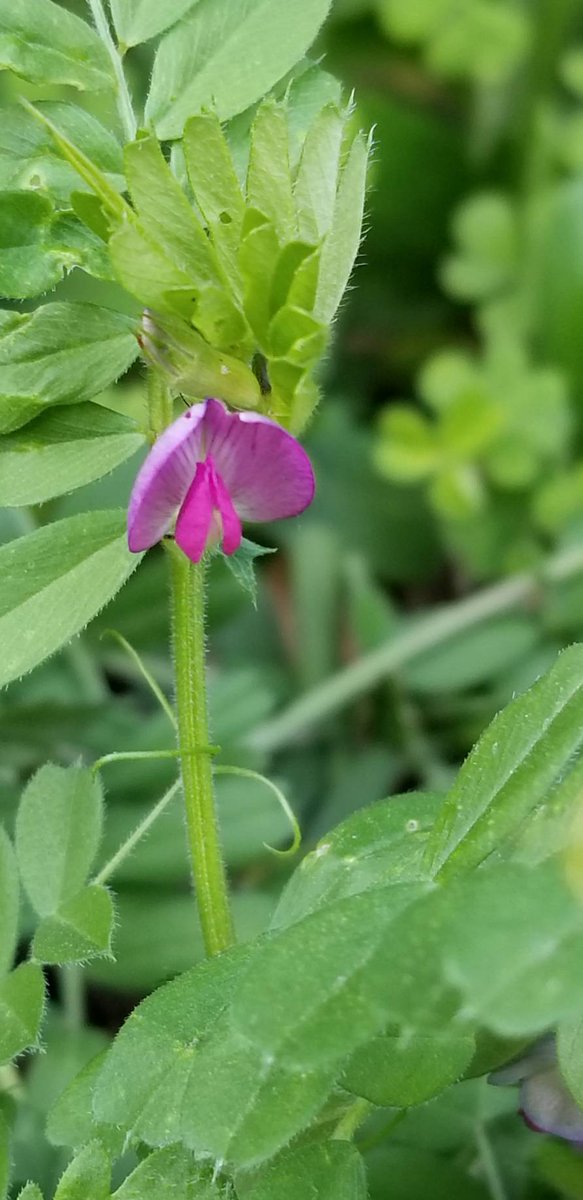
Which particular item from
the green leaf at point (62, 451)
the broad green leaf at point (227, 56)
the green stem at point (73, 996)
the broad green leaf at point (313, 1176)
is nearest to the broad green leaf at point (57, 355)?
the green leaf at point (62, 451)

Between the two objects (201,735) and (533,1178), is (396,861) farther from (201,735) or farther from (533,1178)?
(533,1178)

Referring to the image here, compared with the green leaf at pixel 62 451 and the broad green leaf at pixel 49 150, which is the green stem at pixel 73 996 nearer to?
the green leaf at pixel 62 451

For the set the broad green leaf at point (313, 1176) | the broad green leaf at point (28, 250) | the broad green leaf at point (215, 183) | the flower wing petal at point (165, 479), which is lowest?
the broad green leaf at point (313, 1176)

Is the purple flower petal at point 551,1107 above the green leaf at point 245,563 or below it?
below

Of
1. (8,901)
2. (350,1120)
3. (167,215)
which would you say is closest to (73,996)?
(8,901)

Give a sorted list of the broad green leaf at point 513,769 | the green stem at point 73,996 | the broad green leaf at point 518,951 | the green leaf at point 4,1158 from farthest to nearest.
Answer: the green stem at point 73,996 < the green leaf at point 4,1158 < the broad green leaf at point 513,769 < the broad green leaf at point 518,951

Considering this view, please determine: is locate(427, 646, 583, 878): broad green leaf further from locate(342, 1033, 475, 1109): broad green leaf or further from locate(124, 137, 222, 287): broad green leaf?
locate(124, 137, 222, 287): broad green leaf
